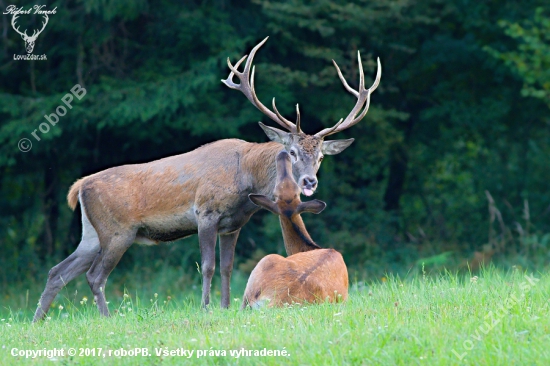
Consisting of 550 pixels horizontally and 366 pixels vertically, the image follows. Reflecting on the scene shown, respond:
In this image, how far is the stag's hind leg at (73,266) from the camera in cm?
852

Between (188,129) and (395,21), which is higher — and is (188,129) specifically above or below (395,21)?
below

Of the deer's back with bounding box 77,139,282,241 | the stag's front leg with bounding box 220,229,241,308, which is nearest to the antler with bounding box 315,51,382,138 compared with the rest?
the deer's back with bounding box 77,139,282,241

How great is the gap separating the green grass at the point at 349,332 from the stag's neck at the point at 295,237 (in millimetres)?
758

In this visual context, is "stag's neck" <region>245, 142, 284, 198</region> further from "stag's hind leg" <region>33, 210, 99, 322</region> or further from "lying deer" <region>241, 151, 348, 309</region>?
"stag's hind leg" <region>33, 210, 99, 322</region>

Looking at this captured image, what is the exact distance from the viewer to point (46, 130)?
13.0 meters

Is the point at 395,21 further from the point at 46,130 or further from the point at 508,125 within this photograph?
the point at 46,130

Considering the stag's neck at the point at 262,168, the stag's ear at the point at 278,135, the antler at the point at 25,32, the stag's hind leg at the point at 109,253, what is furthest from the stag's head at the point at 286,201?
the antler at the point at 25,32

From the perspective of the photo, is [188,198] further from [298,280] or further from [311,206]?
[298,280]

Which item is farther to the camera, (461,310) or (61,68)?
(61,68)

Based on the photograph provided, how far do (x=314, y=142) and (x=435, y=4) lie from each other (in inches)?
307

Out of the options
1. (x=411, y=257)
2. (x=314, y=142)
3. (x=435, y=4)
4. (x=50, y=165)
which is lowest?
(x=411, y=257)

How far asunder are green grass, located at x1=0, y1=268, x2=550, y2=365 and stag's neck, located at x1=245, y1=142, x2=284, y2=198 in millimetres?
1736

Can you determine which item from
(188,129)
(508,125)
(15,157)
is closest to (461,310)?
(188,129)

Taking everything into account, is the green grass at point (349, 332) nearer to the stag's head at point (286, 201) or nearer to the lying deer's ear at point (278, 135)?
the stag's head at point (286, 201)
